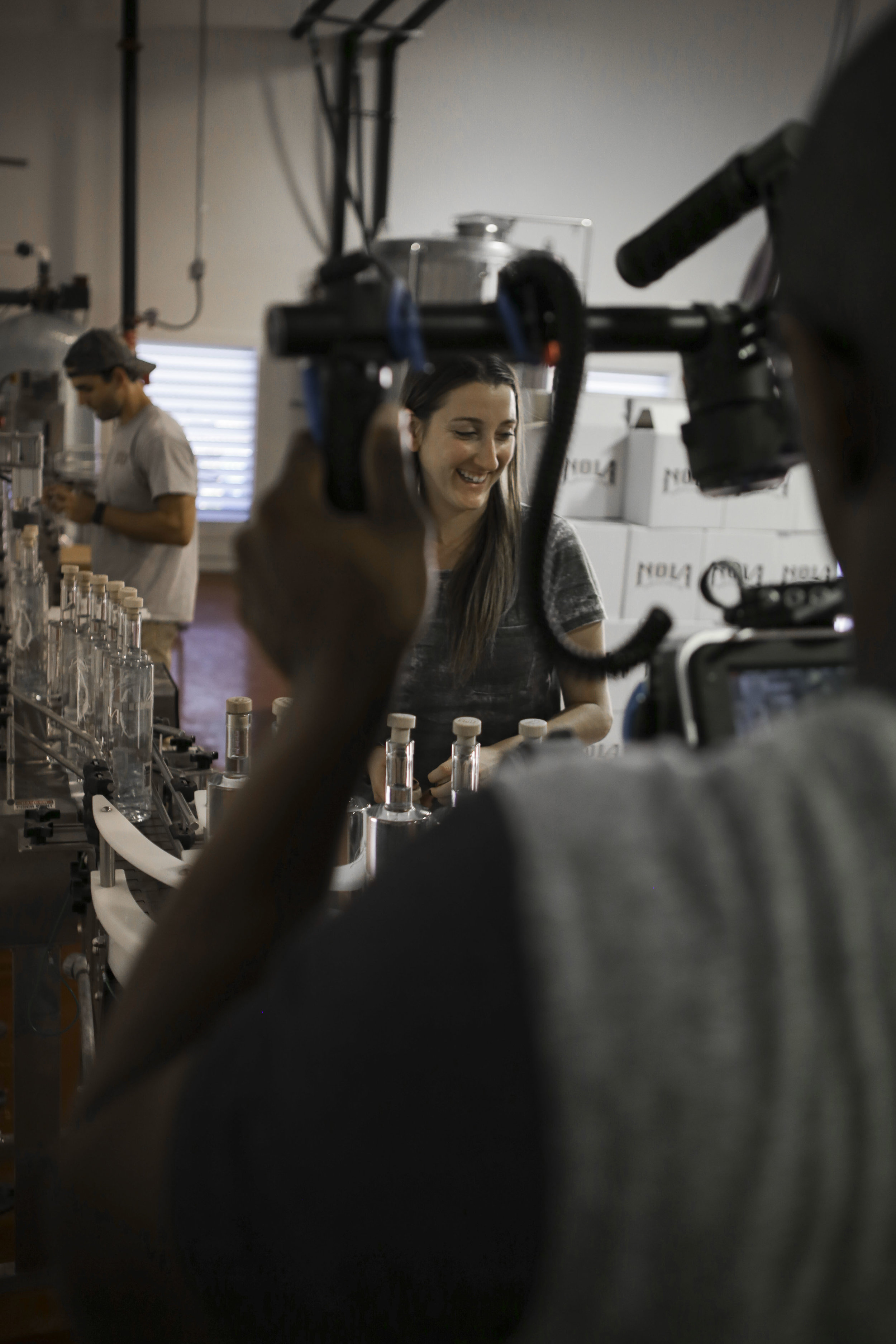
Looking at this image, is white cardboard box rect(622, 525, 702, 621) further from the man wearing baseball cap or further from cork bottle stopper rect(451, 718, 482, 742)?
cork bottle stopper rect(451, 718, 482, 742)

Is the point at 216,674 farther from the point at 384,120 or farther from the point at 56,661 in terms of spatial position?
the point at 384,120

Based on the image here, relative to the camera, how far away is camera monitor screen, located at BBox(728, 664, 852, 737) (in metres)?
0.52

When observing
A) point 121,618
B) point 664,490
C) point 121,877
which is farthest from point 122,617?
point 664,490

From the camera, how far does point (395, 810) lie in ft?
3.98

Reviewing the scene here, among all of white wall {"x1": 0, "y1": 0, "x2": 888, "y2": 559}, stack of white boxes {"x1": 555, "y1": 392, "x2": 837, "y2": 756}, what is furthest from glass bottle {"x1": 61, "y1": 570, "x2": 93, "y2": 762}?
white wall {"x1": 0, "y1": 0, "x2": 888, "y2": 559}

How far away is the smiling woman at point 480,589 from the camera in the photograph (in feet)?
5.98

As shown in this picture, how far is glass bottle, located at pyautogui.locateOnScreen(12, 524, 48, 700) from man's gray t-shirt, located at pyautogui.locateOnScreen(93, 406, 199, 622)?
874 mm

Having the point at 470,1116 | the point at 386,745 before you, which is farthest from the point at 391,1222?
the point at 386,745

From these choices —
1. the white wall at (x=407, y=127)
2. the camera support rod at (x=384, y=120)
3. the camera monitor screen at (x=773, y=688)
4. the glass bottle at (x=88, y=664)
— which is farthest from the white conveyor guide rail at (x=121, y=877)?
the camera support rod at (x=384, y=120)

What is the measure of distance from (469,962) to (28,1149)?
5.88 ft

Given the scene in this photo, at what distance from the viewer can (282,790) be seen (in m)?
0.43

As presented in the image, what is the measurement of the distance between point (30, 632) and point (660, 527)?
2.42 metres

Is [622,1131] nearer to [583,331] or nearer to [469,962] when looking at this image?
[469,962]

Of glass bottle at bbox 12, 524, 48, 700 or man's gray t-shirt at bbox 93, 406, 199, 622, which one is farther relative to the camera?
man's gray t-shirt at bbox 93, 406, 199, 622
